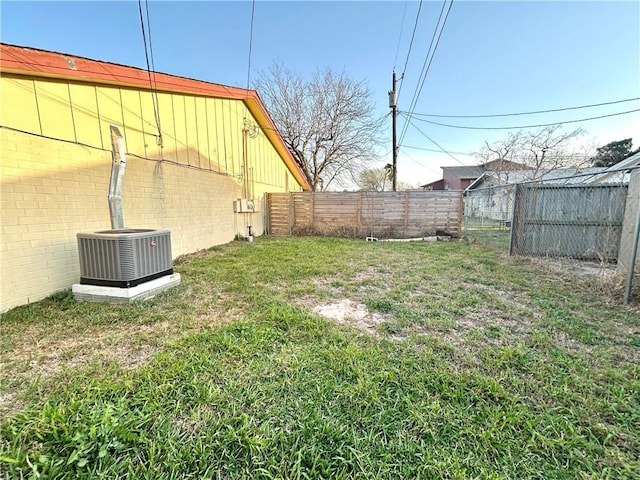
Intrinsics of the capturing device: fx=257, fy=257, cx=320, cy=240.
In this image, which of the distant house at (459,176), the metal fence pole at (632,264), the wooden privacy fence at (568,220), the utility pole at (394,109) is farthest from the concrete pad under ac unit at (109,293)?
the distant house at (459,176)

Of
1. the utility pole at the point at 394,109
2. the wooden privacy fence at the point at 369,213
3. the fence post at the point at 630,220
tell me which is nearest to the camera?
the fence post at the point at 630,220

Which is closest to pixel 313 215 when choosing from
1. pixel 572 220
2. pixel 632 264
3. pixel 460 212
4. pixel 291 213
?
pixel 291 213

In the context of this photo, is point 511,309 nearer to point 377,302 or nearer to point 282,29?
point 377,302

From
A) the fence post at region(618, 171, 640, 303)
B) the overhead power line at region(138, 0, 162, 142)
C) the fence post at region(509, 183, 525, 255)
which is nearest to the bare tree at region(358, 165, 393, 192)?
the fence post at region(509, 183, 525, 255)

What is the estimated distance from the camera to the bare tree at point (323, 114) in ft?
52.0

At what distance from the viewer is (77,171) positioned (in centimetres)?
342

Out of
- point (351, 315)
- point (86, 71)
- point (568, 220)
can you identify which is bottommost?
point (351, 315)

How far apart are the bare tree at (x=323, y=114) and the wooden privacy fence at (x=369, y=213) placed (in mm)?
9125

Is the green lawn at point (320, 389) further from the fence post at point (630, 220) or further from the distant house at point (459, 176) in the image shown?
the distant house at point (459, 176)

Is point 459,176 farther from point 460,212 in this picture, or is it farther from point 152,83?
point 152,83

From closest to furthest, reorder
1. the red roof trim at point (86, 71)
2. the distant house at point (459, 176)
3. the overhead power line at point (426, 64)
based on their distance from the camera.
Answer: the red roof trim at point (86, 71), the overhead power line at point (426, 64), the distant house at point (459, 176)

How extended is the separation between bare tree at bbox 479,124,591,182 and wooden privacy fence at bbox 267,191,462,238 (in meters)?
12.8

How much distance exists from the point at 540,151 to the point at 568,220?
16.9 metres

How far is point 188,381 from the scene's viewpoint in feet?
5.50
